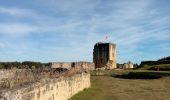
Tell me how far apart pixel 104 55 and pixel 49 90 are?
40.8 m

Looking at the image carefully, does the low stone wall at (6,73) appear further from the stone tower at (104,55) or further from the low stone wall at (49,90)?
the stone tower at (104,55)

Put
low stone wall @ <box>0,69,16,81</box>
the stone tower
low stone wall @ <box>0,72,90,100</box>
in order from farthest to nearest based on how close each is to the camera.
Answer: the stone tower, low stone wall @ <box>0,69,16,81</box>, low stone wall @ <box>0,72,90,100</box>

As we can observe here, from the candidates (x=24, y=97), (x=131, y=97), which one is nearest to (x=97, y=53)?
(x=131, y=97)

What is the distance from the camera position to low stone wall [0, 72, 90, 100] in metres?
7.92

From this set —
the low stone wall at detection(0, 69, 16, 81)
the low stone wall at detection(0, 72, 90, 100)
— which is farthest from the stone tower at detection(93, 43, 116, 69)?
the low stone wall at detection(0, 72, 90, 100)

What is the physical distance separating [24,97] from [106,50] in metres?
43.8

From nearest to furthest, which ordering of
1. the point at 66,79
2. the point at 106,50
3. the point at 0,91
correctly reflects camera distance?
1. the point at 0,91
2. the point at 66,79
3. the point at 106,50

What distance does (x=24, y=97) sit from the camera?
8484mm

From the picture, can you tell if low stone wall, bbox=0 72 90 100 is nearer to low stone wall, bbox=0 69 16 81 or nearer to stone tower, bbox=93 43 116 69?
low stone wall, bbox=0 69 16 81

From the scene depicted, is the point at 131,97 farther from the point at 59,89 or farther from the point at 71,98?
the point at 59,89

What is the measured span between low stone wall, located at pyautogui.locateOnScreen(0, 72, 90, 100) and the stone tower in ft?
105

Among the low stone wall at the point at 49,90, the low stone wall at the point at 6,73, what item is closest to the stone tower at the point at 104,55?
the low stone wall at the point at 6,73

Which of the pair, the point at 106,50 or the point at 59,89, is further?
the point at 106,50

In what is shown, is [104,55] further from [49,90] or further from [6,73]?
[49,90]
